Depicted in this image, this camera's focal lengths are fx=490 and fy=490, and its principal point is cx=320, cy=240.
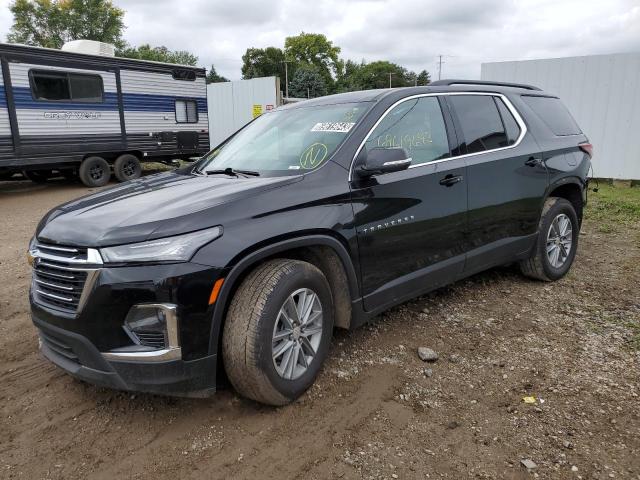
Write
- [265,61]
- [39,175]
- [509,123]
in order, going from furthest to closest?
[265,61], [39,175], [509,123]

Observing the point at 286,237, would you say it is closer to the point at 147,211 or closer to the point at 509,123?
the point at 147,211

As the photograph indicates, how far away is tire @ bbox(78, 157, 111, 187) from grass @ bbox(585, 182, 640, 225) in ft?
35.2

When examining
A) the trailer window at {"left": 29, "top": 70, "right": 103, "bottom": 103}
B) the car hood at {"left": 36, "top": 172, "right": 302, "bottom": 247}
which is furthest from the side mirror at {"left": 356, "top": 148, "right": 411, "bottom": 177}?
the trailer window at {"left": 29, "top": 70, "right": 103, "bottom": 103}

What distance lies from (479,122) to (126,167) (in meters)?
11.0

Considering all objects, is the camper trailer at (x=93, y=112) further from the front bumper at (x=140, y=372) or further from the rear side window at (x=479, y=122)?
Answer: the rear side window at (x=479, y=122)

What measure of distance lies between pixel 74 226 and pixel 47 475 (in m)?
1.21

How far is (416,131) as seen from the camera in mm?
3537

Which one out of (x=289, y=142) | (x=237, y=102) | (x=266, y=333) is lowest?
(x=266, y=333)

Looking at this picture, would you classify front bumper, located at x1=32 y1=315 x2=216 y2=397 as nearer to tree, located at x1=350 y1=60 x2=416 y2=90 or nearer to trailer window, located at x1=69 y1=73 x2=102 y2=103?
trailer window, located at x1=69 y1=73 x2=102 y2=103

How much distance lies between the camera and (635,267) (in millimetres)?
5219

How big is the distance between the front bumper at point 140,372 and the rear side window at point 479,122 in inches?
102

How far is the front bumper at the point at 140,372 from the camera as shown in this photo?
237 centimetres

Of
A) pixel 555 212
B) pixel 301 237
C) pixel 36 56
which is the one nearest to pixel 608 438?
pixel 301 237

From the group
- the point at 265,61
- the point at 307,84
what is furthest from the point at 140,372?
the point at 265,61
